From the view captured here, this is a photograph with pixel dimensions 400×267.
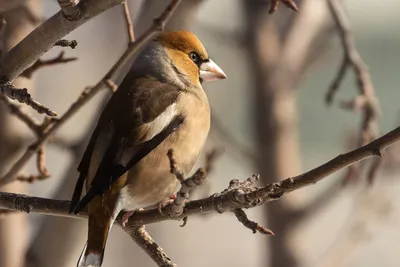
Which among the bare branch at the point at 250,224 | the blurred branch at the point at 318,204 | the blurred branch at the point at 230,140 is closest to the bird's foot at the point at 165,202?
the bare branch at the point at 250,224

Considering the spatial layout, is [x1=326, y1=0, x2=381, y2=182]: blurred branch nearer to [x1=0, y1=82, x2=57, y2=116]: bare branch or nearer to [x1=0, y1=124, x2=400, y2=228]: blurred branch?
[x1=0, y1=124, x2=400, y2=228]: blurred branch

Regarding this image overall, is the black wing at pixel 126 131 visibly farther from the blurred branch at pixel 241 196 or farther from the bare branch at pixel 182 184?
the bare branch at pixel 182 184

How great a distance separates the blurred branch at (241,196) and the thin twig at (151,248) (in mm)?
19

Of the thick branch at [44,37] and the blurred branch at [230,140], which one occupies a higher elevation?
the thick branch at [44,37]

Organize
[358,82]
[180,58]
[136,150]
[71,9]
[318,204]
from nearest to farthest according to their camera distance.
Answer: [71,9] < [136,150] < [180,58] < [358,82] < [318,204]

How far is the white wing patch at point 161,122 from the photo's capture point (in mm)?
1547

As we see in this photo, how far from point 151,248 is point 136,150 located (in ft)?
0.75

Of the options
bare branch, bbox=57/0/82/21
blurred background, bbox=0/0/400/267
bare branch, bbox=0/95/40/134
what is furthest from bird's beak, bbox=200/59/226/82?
bare branch, bbox=57/0/82/21

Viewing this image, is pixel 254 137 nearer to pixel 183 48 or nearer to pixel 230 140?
pixel 230 140

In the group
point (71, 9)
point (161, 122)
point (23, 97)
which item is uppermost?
point (71, 9)

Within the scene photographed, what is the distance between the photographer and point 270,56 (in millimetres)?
2926

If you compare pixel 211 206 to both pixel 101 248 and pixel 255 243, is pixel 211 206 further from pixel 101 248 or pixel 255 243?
pixel 255 243

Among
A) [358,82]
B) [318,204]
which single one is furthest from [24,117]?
[318,204]

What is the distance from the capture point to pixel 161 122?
1579mm
